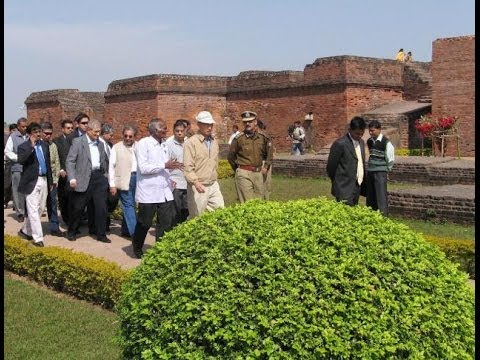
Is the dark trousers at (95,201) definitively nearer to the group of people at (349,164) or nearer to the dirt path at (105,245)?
the dirt path at (105,245)

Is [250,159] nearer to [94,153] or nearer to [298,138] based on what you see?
[94,153]

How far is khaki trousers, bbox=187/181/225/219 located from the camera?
6.20 m

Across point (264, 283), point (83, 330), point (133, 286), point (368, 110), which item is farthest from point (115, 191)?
point (368, 110)

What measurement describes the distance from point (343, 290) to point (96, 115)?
958 inches

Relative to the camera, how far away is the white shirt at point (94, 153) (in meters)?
7.89

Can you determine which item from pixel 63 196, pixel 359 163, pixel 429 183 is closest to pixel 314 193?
pixel 429 183

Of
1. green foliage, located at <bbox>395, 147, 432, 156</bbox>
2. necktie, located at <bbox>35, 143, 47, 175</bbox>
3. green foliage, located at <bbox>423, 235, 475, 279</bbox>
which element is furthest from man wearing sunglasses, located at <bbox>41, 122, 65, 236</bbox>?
green foliage, located at <bbox>395, 147, 432, 156</bbox>

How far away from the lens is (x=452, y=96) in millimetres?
18312

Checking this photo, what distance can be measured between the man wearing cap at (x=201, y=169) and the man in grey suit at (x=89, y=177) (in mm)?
1875

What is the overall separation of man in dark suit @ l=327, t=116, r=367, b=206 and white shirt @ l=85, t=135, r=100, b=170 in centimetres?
266

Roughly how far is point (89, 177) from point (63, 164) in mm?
1040

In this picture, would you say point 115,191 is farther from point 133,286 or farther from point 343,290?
point 343,290

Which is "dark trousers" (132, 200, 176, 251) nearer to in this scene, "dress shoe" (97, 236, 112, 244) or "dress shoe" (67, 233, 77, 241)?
"dress shoe" (97, 236, 112, 244)

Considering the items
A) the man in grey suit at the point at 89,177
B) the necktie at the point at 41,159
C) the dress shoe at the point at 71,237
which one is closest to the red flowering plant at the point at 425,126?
the man in grey suit at the point at 89,177
